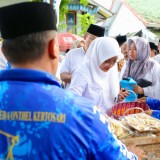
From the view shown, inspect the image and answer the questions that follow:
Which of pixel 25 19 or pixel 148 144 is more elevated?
pixel 25 19

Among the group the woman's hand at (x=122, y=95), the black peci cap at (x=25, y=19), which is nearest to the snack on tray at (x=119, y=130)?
the woman's hand at (x=122, y=95)

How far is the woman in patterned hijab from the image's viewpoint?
408 cm

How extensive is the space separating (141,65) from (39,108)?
325 cm

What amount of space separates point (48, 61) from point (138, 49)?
321cm

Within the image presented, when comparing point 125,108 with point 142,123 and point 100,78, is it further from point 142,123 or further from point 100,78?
point 142,123

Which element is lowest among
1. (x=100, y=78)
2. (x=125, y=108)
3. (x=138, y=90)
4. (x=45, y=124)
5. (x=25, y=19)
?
(x=138, y=90)

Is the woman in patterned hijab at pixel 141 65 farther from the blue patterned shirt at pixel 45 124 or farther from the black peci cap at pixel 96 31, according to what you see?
the blue patterned shirt at pixel 45 124

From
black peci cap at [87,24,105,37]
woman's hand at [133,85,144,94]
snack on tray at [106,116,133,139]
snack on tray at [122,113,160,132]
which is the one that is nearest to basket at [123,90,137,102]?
woman's hand at [133,85,144,94]

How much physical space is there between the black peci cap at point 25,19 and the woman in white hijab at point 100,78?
6.03 ft

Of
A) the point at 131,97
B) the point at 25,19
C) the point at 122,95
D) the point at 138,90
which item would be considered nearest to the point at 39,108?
the point at 25,19

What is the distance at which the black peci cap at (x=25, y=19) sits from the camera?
124cm

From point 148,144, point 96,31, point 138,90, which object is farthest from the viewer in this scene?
point 96,31

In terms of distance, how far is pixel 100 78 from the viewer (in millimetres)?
3213

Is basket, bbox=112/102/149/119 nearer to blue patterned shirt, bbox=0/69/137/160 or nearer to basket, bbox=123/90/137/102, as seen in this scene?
basket, bbox=123/90/137/102
